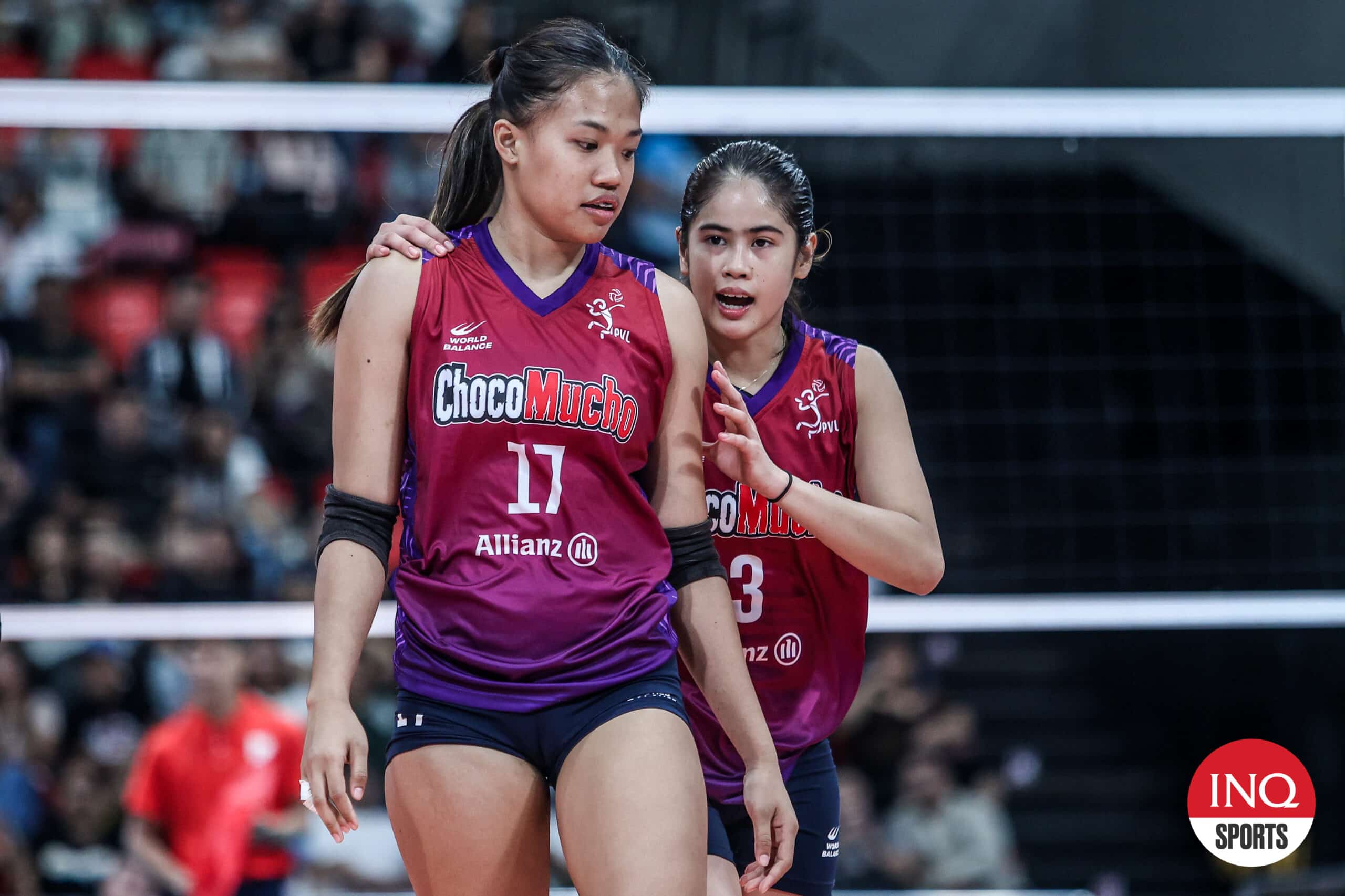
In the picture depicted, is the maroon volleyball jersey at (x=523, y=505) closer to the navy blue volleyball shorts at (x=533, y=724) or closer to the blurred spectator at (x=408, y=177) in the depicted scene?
the navy blue volleyball shorts at (x=533, y=724)

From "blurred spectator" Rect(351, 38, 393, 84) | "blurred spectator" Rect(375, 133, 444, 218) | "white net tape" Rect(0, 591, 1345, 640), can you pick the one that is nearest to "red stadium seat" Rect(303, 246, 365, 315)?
"blurred spectator" Rect(375, 133, 444, 218)

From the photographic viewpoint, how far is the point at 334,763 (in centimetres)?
223

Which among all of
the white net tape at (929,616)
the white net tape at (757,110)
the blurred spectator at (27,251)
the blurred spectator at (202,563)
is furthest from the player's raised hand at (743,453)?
the blurred spectator at (27,251)

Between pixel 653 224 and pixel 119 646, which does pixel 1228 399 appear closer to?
pixel 653 224

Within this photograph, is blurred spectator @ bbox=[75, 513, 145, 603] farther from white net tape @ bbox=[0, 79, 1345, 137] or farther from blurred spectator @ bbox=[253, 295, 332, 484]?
white net tape @ bbox=[0, 79, 1345, 137]

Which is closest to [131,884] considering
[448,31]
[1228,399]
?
[448,31]

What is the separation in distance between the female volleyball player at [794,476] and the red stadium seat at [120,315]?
15.8 feet

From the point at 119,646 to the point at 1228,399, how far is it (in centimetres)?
629

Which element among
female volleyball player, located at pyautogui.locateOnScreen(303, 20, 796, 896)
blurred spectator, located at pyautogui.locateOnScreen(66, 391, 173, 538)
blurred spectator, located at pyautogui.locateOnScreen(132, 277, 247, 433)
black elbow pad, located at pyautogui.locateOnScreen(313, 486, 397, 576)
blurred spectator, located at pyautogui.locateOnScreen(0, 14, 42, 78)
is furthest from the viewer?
blurred spectator, located at pyautogui.locateOnScreen(0, 14, 42, 78)

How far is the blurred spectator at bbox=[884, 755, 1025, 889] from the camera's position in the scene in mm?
6684

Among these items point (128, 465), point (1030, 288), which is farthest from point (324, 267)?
point (1030, 288)

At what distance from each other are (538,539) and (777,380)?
0.87 m

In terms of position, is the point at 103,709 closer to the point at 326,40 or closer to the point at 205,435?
the point at 205,435

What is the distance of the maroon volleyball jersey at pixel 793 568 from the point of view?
9.91 feet
